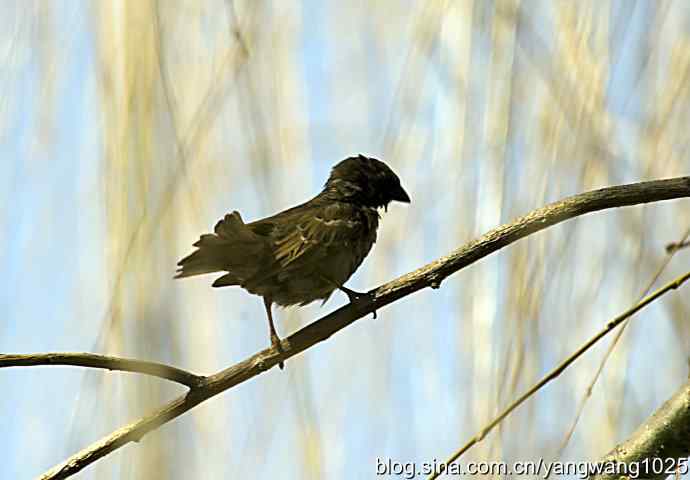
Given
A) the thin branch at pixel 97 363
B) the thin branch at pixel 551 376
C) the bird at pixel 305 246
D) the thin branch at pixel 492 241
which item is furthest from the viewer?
the bird at pixel 305 246

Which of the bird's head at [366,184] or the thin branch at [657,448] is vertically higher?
the bird's head at [366,184]

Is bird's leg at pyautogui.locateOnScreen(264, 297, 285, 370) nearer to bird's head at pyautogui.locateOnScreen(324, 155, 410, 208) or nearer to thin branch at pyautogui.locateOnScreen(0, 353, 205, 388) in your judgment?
thin branch at pyautogui.locateOnScreen(0, 353, 205, 388)

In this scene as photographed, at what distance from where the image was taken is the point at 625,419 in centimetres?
165

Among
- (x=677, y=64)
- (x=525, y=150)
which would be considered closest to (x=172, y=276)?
(x=525, y=150)

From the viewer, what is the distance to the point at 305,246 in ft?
7.00

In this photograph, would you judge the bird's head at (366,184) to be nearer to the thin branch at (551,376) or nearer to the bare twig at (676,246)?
the bare twig at (676,246)

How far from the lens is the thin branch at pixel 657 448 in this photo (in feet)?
3.70

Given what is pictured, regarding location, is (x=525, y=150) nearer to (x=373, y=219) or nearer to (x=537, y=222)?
(x=537, y=222)

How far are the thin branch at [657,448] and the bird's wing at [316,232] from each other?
3.49 ft

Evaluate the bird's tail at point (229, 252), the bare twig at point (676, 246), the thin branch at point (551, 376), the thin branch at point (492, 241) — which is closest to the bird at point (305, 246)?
the bird's tail at point (229, 252)

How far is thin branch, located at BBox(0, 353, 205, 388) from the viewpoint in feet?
3.24

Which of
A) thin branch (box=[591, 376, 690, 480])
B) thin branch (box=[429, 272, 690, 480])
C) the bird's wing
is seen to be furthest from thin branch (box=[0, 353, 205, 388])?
the bird's wing

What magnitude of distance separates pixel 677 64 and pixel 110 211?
37.7 inches

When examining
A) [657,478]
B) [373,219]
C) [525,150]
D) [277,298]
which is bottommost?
[657,478]
